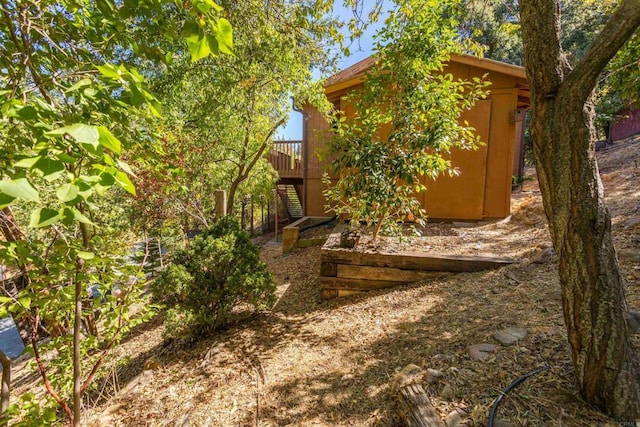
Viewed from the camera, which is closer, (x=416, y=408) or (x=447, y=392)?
(x=416, y=408)

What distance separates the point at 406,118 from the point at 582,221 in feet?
8.54

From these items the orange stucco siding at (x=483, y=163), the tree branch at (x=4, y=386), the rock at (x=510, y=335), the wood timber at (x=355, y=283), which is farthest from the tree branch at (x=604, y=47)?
the orange stucco siding at (x=483, y=163)

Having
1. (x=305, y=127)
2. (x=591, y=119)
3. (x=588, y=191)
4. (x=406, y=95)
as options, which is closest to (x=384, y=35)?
(x=406, y=95)

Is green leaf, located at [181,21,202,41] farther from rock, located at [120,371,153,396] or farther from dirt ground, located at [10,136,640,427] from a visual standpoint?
rock, located at [120,371,153,396]

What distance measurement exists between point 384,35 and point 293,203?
10.0 m

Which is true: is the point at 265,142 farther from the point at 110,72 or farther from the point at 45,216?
the point at 45,216

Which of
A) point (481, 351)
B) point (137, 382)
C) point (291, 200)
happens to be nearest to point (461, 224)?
point (481, 351)

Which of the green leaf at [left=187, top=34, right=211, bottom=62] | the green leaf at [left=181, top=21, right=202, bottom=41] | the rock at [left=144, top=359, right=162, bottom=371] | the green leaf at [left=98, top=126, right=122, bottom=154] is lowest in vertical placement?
the rock at [left=144, top=359, right=162, bottom=371]

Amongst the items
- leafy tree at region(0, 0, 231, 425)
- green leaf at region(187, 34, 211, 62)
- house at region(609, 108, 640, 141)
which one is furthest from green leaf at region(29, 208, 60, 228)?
house at region(609, 108, 640, 141)

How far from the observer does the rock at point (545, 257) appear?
3.25 metres

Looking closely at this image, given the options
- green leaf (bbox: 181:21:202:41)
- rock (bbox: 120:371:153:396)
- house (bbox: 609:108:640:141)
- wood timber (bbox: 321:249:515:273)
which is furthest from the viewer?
house (bbox: 609:108:640:141)

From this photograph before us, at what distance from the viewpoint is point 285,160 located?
34.3ft

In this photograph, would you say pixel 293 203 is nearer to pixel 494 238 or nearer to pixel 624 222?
pixel 494 238

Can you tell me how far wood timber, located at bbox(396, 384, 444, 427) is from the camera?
1483 mm
